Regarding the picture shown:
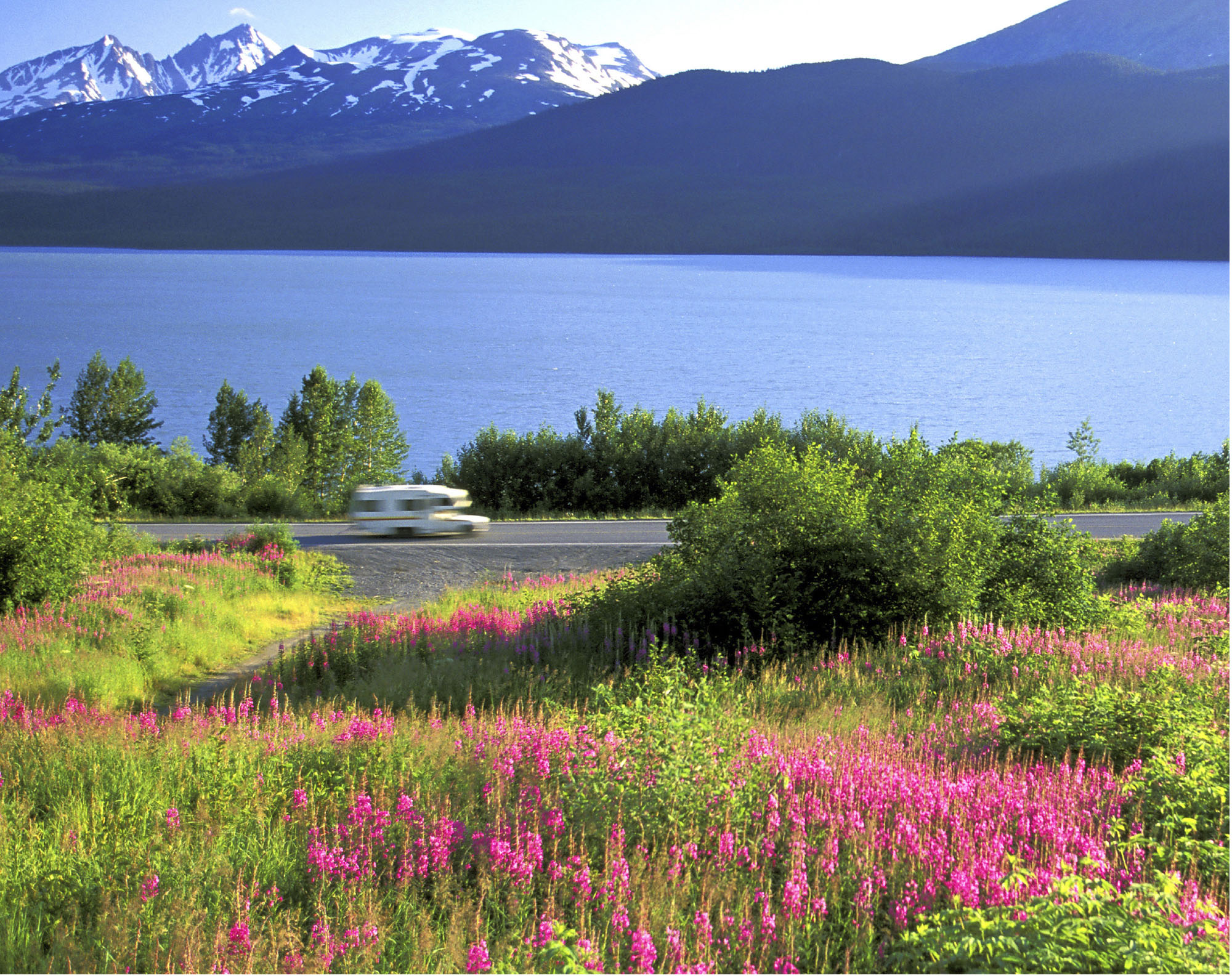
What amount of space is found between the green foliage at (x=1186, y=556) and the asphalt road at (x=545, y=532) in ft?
27.7

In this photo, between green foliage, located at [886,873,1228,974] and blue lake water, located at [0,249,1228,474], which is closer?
green foliage, located at [886,873,1228,974]

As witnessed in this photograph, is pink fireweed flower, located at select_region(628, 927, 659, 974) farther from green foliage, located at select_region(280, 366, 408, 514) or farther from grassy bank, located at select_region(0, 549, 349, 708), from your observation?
green foliage, located at select_region(280, 366, 408, 514)

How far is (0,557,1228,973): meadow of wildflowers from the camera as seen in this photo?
12.7 feet

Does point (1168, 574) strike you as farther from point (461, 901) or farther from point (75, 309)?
point (75, 309)

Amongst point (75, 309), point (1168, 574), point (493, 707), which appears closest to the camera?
point (493, 707)

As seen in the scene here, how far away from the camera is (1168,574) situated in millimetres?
16266

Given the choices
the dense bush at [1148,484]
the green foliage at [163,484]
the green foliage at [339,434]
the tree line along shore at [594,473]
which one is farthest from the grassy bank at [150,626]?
the green foliage at [339,434]

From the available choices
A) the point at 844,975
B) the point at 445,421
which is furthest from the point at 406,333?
the point at 844,975

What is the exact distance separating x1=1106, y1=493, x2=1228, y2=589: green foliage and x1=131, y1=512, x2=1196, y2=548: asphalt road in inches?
333

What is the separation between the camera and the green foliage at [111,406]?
75688mm

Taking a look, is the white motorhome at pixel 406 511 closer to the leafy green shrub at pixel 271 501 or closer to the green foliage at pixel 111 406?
the leafy green shrub at pixel 271 501

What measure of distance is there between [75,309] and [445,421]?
129 meters

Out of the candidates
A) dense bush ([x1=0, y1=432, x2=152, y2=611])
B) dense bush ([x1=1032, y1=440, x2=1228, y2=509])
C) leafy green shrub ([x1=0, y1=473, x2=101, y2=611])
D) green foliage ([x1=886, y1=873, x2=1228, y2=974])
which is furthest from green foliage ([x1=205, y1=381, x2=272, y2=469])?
green foliage ([x1=886, y1=873, x2=1228, y2=974])

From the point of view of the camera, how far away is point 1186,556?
16031 mm
